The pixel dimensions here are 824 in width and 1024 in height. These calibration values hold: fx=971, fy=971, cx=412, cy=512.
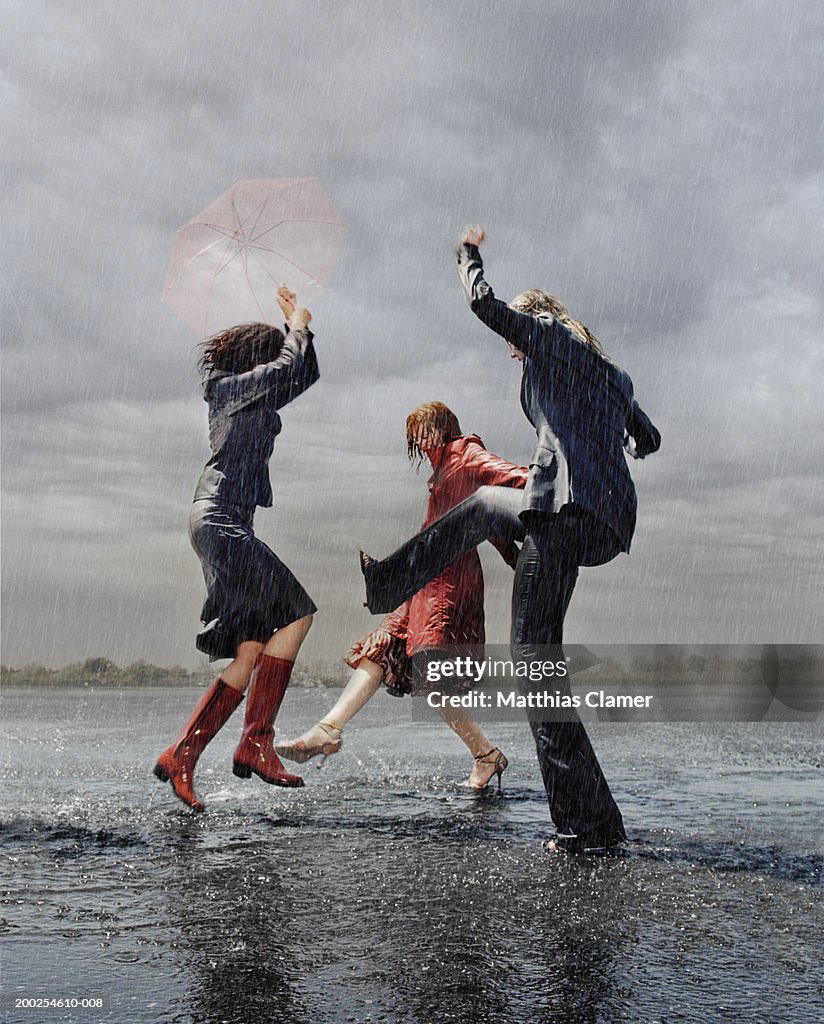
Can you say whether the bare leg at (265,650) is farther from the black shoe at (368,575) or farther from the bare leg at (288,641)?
the black shoe at (368,575)

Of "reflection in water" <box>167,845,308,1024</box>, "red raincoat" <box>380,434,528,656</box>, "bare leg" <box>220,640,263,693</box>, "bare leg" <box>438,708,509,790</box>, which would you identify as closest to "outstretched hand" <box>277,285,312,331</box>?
"red raincoat" <box>380,434,528,656</box>

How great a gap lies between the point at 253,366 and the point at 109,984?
3500 millimetres

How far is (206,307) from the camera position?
5.38 m

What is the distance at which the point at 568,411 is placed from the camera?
4.26 metres

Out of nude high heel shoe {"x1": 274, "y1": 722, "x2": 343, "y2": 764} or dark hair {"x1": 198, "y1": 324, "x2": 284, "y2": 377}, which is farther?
dark hair {"x1": 198, "y1": 324, "x2": 284, "y2": 377}

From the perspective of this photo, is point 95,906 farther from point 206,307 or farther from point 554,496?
point 206,307

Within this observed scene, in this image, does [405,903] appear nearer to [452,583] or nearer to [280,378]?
[452,583]

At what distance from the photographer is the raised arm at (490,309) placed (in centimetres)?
411

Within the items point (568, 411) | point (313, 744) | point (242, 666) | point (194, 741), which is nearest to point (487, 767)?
point (313, 744)

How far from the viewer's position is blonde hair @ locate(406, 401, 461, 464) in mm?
5273

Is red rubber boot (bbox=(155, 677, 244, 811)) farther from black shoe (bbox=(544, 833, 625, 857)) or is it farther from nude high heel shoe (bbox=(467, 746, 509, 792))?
black shoe (bbox=(544, 833, 625, 857))

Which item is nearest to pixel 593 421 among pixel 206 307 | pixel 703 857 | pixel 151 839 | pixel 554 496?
pixel 554 496

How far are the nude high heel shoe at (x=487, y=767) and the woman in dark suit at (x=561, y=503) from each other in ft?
4.56

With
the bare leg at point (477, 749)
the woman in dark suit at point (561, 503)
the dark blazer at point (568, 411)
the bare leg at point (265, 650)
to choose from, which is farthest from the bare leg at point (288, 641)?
the dark blazer at point (568, 411)
